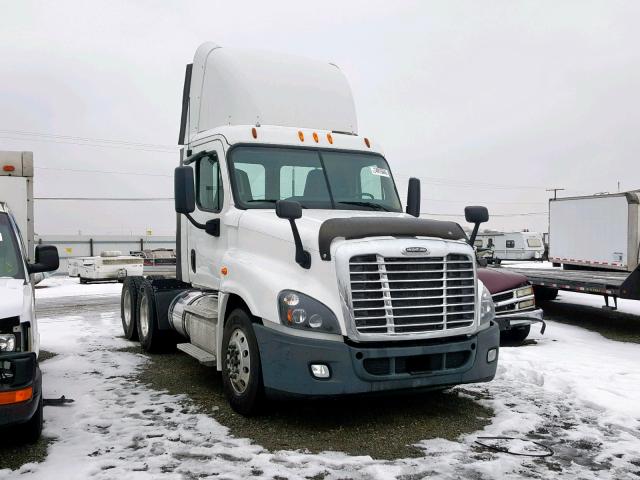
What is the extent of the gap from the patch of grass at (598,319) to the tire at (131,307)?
8.45 metres

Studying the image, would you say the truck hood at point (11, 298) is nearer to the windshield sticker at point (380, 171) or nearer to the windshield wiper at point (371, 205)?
the windshield wiper at point (371, 205)

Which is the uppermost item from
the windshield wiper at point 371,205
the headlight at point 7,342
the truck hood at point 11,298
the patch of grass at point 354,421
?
the windshield wiper at point 371,205

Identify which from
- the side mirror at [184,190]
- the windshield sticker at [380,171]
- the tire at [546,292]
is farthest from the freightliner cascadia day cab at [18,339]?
the tire at [546,292]

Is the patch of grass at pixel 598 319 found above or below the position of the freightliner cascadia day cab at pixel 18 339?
below

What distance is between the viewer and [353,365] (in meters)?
5.15

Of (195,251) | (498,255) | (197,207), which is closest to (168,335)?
(195,251)

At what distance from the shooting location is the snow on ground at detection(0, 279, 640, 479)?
4.51 m

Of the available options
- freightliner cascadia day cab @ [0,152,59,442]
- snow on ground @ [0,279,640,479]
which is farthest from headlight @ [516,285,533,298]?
freightliner cascadia day cab @ [0,152,59,442]

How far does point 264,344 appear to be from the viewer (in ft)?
17.6

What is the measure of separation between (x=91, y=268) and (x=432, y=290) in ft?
86.7

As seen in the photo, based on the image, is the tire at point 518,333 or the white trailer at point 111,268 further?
the white trailer at point 111,268

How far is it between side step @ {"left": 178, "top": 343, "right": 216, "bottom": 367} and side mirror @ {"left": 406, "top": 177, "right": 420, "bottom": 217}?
3027 millimetres

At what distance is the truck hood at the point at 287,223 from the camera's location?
5573 mm

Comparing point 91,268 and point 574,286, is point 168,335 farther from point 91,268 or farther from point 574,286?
point 91,268
